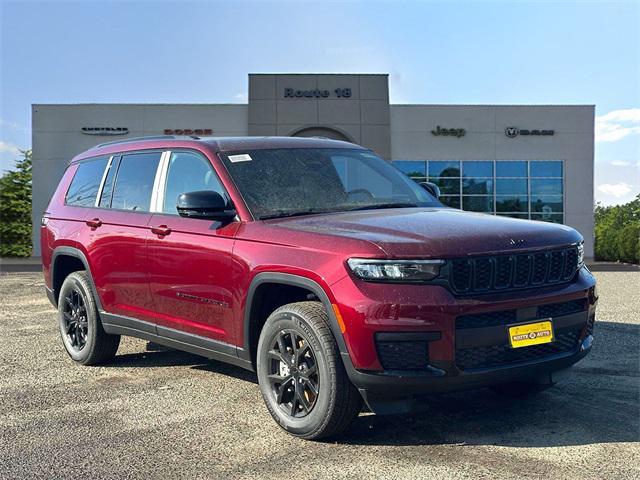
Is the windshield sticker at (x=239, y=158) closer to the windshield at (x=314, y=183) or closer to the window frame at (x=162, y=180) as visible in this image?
the windshield at (x=314, y=183)

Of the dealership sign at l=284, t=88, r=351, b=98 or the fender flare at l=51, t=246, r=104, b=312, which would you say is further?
the dealership sign at l=284, t=88, r=351, b=98

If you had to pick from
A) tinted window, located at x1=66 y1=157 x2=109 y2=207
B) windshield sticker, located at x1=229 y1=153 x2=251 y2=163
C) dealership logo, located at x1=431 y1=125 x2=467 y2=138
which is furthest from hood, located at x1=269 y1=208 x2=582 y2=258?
dealership logo, located at x1=431 y1=125 x2=467 y2=138

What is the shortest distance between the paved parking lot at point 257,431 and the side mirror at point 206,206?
134cm

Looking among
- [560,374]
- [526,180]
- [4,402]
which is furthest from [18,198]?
[560,374]

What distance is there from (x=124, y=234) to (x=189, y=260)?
1061mm

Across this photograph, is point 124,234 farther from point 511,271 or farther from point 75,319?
point 511,271

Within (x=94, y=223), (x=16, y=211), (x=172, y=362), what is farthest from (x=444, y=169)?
(x=94, y=223)

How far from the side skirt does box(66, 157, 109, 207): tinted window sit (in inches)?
45.6

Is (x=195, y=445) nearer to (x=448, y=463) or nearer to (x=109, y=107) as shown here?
(x=448, y=463)

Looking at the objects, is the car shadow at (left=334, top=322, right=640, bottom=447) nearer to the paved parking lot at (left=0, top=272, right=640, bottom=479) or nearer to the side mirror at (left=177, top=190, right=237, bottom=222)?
the paved parking lot at (left=0, top=272, right=640, bottom=479)

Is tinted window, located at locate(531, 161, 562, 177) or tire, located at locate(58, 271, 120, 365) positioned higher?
tinted window, located at locate(531, 161, 562, 177)

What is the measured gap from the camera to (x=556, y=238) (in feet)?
14.6

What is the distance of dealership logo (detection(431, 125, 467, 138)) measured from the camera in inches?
1299

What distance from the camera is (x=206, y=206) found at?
4.74m
